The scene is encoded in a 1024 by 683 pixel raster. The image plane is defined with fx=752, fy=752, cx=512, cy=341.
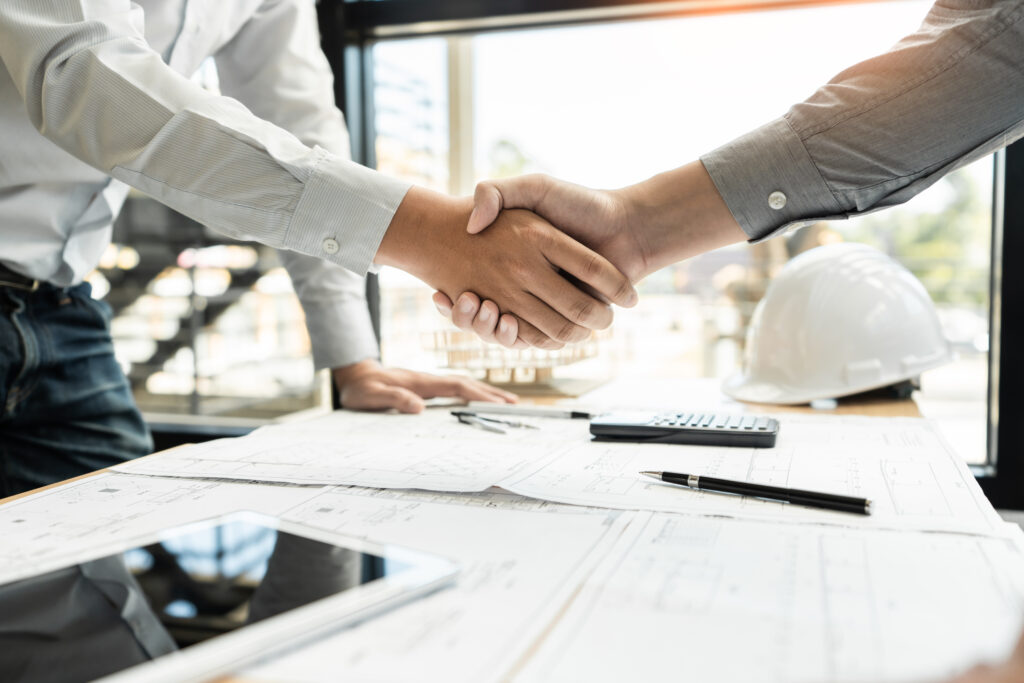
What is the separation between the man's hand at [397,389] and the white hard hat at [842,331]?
16.5 inches

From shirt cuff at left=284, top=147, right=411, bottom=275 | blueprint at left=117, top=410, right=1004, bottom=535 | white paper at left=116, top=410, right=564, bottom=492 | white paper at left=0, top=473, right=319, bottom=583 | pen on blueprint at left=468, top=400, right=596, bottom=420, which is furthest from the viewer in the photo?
pen on blueprint at left=468, top=400, right=596, bottom=420

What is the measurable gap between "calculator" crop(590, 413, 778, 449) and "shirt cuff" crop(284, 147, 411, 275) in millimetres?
336

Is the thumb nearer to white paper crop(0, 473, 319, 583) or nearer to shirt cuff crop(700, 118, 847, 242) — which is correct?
shirt cuff crop(700, 118, 847, 242)

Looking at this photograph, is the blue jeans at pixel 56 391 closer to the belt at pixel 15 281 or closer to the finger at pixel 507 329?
the belt at pixel 15 281

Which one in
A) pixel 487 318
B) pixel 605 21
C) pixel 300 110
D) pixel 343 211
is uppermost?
pixel 605 21

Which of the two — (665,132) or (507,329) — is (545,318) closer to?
(507,329)

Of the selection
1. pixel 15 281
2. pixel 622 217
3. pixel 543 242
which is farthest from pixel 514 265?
pixel 15 281

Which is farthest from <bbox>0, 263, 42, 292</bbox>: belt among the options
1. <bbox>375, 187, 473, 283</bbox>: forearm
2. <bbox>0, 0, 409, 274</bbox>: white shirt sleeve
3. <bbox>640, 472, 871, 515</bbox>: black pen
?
<bbox>640, 472, 871, 515</bbox>: black pen

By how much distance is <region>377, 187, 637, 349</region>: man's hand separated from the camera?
2.84ft

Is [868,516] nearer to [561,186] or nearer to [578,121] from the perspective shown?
[561,186]

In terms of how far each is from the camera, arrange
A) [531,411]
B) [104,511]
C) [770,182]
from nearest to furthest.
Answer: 1. [104,511]
2. [770,182]
3. [531,411]

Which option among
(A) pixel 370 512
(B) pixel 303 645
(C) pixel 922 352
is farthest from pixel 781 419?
(B) pixel 303 645

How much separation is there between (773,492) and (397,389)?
2.16 feet

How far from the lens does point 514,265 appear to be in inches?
35.5
